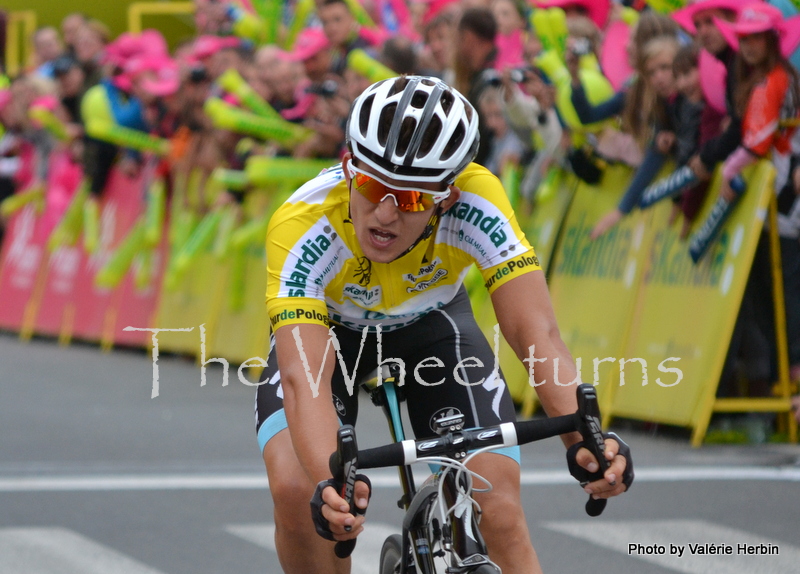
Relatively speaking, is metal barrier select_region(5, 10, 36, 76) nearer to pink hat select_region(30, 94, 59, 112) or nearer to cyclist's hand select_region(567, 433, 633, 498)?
pink hat select_region(30, 94, 59, 112)

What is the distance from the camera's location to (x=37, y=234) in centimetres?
1616

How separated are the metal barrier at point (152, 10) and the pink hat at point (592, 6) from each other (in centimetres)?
1153

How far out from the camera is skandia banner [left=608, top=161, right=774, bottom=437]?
26.1ft

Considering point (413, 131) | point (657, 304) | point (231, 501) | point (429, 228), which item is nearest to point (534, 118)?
point (657, 304)

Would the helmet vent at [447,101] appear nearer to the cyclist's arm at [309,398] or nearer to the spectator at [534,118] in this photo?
the cyclist's arm at [309,398]

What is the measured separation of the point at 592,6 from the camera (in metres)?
9.27

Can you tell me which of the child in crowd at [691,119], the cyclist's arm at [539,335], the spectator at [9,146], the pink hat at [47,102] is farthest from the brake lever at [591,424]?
the spectator at [9,146]

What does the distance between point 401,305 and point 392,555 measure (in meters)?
0.82

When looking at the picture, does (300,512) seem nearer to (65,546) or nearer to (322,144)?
(65,546)

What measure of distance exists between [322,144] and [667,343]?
3.73 m

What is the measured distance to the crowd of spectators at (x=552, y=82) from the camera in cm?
789

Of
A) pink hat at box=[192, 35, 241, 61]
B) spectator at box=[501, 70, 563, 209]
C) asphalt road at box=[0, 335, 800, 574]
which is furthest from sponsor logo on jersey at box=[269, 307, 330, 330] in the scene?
pink hat at box=[192, 35, 241, 61]

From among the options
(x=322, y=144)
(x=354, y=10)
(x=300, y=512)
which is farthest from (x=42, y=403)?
(x=300, y=512)

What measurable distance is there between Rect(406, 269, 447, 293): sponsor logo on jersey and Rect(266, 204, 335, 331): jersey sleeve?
1.05ft
